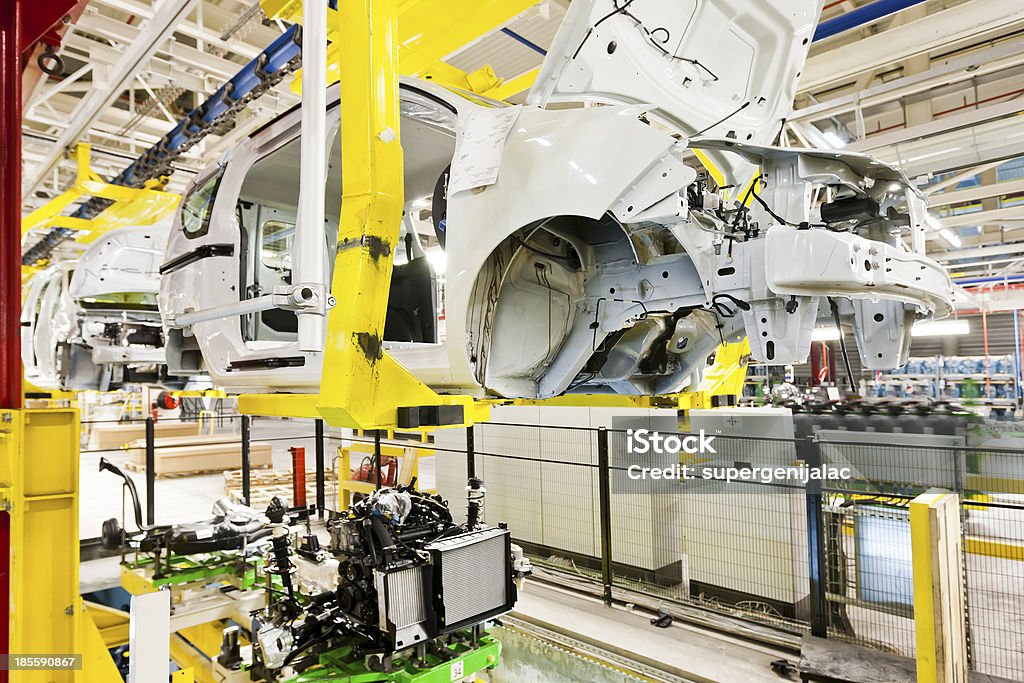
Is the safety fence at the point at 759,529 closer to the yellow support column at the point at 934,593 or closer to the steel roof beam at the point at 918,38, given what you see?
the yellow support column at the point at 934,593

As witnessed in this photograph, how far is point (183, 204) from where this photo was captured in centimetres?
423

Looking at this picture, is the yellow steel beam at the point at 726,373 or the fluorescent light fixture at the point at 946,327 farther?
the fluorescent light fixture at the point at 946,327

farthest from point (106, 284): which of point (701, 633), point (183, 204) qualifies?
point (701, 633)

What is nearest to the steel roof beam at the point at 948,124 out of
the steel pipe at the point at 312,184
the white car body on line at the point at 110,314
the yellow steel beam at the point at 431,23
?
the yellow steel beam at the point at 431,23

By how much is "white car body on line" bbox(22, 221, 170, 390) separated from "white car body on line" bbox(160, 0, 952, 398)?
381 cm

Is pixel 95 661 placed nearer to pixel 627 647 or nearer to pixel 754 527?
pixel 627 647

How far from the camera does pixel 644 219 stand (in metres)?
2.20

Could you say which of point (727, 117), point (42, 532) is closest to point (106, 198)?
point (42, 532)

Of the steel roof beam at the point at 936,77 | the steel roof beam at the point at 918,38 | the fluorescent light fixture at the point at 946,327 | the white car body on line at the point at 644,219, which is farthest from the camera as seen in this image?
the fluorescent light fixture at the point at 946,327

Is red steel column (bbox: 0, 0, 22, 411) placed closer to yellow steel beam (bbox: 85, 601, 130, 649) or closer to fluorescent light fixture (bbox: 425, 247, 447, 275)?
fluorescent light fixture (bbox: 425, 247, 447, 275)

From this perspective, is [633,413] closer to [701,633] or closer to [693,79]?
[701,633]

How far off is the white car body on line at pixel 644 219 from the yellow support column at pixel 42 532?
79cm

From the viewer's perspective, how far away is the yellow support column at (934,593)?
2.91 metres

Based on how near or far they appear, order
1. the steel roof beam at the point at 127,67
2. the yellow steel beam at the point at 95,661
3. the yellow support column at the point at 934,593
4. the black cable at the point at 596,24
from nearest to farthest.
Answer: the black cable at the point at 596,24 → the yellow steel beam at the point at 95,661 → the yellow support column at the point at 934,593 → the steel roof beam at the point at 127,67
